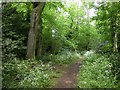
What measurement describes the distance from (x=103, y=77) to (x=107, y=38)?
965cm

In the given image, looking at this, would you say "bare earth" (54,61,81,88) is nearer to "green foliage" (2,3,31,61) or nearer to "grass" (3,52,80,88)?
"grass" (3,52,80,88)

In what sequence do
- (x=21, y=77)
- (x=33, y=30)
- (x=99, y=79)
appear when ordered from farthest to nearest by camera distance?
(x=33, y=30) < (x=99, y=79) < (x=21, y=77)

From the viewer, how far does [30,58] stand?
1466 cm

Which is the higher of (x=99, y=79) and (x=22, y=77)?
(x=22, y=77)

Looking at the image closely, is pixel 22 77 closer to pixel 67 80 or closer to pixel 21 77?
pixel 21 77

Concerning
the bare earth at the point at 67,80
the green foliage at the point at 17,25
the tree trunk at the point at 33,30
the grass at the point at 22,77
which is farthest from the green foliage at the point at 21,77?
the tree trunk at the point at 33,30

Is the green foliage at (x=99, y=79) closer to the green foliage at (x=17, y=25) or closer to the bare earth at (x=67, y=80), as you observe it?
the bare earth at (x=67, y=80)

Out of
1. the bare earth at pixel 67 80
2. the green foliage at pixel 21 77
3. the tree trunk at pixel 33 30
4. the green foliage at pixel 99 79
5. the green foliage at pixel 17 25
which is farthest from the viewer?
the tree trunk at pixel 33 30

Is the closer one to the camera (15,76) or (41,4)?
(15,76)

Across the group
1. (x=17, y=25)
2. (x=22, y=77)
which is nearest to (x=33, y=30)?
(x=17, y=25)

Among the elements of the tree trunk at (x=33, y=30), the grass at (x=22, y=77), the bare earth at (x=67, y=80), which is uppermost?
the tree trunk at (x=33, y=30)

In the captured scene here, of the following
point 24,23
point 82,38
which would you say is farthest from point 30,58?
point 82,38

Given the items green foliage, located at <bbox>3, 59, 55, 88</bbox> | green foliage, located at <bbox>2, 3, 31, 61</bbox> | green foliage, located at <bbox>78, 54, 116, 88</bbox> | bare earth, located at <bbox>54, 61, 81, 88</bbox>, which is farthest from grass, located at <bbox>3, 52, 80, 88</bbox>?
green foliage, located at <bbox>78, 54, 116, 88</bbox>

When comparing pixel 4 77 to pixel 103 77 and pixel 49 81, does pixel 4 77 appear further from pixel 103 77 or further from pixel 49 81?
pixel 103 77
